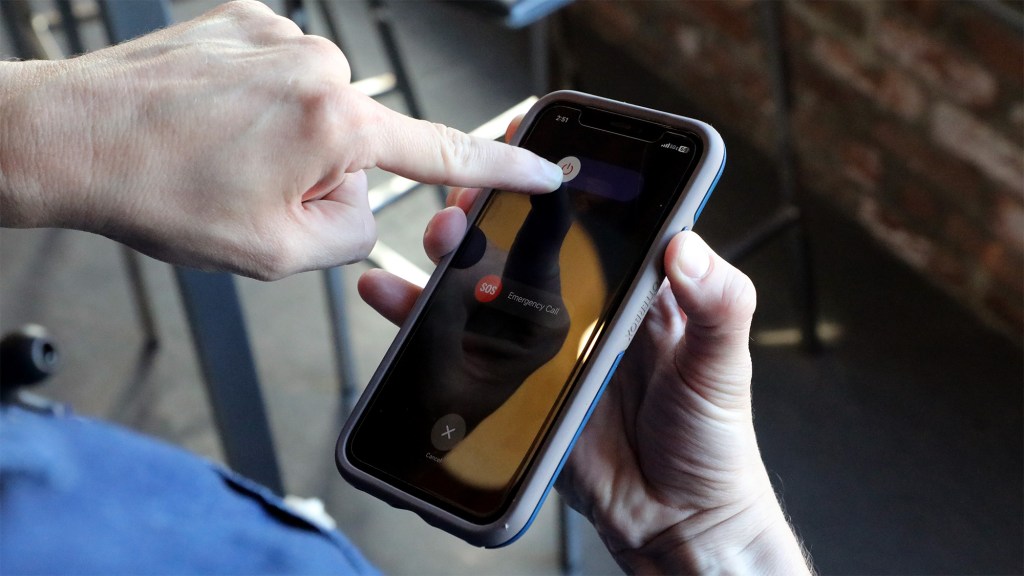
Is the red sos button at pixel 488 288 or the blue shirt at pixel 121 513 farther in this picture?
the red sos button at pixel 488 288

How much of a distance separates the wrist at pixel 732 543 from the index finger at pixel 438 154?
12.6 inches

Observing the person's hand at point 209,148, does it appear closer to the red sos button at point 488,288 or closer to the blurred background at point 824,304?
the red sos button at point 488,288

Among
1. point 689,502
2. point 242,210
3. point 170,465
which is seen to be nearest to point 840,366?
point 689,502

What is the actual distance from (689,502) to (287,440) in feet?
3.05

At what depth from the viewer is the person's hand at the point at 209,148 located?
1.66 feet

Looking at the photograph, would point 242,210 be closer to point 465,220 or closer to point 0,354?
point 465,220

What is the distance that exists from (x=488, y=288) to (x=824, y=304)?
107cm

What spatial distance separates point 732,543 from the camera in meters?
0.69

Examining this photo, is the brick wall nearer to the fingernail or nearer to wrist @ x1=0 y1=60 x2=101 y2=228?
the fingernail

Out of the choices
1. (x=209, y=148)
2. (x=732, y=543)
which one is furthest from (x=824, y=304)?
(x=209, y=148)

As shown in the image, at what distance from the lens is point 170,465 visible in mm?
346

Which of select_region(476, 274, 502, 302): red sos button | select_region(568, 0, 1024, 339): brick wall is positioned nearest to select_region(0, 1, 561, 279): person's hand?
select_region(476, 274, 502, 302): red sos button

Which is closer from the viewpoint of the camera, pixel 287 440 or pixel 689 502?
pixel 689 502

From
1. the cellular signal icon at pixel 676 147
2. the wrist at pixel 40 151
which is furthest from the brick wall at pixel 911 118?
the wrist at pixel 40 151
